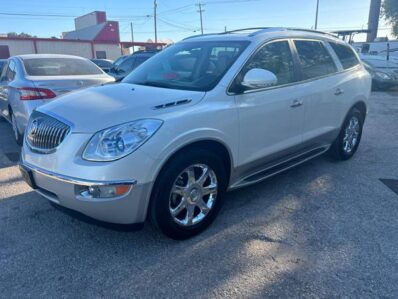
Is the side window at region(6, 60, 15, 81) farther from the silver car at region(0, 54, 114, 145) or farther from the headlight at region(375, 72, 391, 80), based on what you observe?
the headlight at region(375, 72, 391, 80)

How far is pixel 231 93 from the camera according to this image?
327 cm

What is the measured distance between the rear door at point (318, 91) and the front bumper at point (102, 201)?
93.8 inches

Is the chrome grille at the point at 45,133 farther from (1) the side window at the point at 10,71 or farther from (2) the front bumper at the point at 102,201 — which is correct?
(1) the side window at the point at 10,71

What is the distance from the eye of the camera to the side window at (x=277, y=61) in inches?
142

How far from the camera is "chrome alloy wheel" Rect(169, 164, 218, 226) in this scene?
3006 mm

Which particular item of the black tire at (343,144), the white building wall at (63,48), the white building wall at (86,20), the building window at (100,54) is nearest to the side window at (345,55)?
the black tire at (343,144)

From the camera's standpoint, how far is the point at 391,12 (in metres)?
39.0

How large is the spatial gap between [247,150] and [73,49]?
39571 millimetres

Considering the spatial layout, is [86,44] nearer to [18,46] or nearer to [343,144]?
[18,46]

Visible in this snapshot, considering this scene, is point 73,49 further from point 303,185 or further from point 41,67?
point 303,185

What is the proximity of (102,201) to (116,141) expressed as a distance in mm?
463

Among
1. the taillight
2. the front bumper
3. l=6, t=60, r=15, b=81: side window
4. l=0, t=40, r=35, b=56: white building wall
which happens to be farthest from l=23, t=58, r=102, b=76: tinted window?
l=0, t=40, r=35, b=56: white building wall

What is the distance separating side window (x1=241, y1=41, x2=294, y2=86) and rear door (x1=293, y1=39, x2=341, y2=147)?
0.20 meters

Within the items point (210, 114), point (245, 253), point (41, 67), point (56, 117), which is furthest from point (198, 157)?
point (41, 67)
